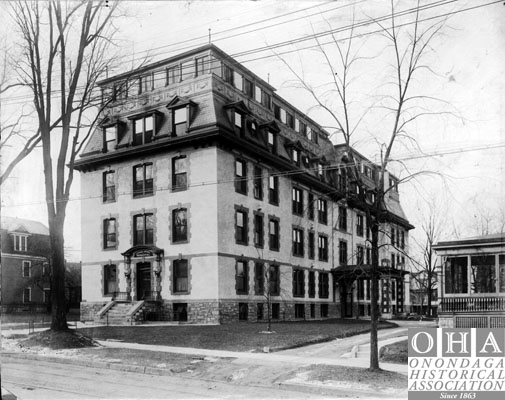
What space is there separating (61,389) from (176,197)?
1862 centimetres

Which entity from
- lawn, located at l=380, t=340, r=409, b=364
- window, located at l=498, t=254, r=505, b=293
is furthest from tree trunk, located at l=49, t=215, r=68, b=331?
window, located at l=498, t=254, r=505, b=293

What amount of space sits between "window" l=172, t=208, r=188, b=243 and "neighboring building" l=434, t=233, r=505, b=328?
527 inches

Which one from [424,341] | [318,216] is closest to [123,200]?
[318,216]

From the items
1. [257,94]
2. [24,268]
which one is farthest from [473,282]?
[24,268]

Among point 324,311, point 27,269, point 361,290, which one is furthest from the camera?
point 27,269

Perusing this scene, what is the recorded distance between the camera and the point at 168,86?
31.0 meters

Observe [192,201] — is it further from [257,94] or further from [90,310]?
[90,310]

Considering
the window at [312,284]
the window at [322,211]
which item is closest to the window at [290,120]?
the window at [322,211]

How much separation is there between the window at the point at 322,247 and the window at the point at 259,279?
9.91m

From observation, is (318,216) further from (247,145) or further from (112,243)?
(112,243)

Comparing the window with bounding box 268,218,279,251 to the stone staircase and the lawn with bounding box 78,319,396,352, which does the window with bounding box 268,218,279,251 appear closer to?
the stone staircase

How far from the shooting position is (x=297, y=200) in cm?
3778

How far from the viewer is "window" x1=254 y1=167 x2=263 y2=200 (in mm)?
32156

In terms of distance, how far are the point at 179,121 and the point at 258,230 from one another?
806 centimetres
